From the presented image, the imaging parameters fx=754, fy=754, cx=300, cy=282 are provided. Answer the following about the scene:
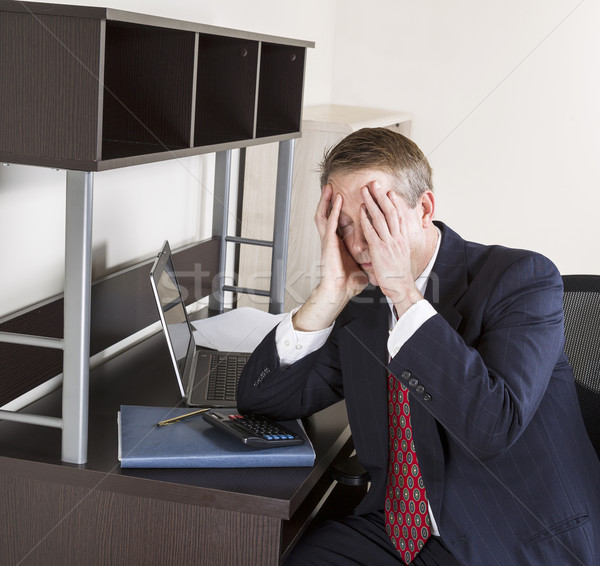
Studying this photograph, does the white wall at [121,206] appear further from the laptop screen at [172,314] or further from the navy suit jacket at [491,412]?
the navy suit jacket at [491,412]

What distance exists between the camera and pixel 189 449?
4.24ft

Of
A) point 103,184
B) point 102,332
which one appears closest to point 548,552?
point 102,332

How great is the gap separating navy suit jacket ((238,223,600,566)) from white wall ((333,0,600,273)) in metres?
2.79

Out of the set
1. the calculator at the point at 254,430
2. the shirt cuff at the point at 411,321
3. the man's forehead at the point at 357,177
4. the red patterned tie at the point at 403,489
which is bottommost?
the red patterned tie at the point at 403,489

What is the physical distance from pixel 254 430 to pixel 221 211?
4.42 feet

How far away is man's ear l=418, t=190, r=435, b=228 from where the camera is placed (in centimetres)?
140

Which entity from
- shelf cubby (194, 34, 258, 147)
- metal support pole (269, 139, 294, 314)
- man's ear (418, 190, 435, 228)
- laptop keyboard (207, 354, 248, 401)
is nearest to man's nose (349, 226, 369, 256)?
man's ear (418, 190, 435, 228)

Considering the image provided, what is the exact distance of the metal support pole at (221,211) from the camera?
2543mm

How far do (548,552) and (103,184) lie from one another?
1.28 meters

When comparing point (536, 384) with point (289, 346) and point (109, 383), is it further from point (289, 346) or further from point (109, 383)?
point (109, 383)

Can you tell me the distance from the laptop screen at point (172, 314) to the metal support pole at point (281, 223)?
0.60 metres

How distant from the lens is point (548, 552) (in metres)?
1.24

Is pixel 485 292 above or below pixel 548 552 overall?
above

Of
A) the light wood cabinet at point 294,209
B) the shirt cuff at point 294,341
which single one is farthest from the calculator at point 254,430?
the light wood cabinet at point 294,209
